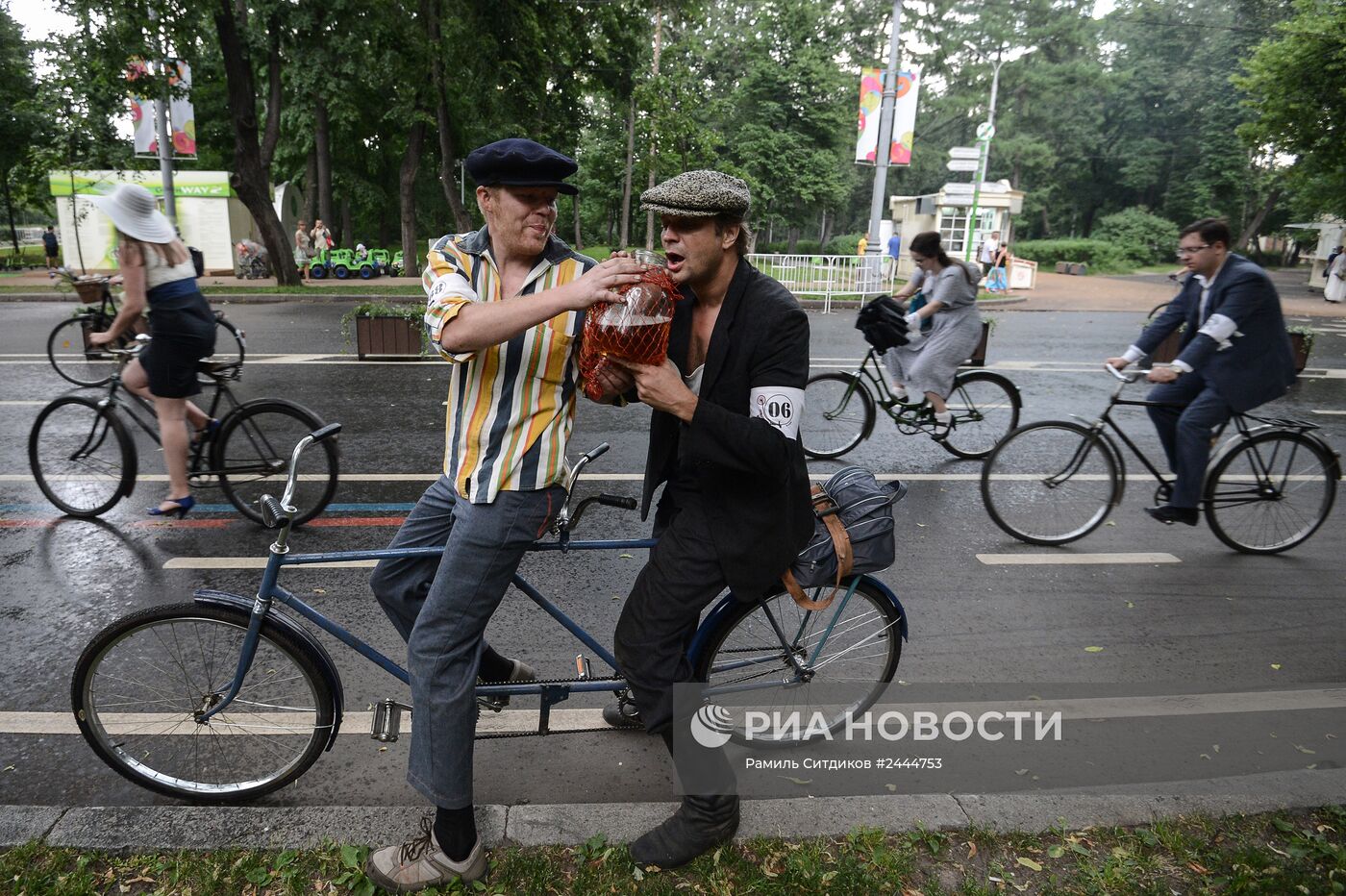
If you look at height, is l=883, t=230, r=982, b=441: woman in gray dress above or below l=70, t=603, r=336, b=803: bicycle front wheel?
above

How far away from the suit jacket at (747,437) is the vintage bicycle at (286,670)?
13.0 inches

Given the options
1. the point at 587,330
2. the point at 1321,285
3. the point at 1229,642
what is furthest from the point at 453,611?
the point at 1321,285

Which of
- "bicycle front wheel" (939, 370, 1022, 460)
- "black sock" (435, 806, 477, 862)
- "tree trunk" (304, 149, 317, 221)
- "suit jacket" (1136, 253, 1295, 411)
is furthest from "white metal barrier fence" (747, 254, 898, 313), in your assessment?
"tree trunk" (304, 149, 317, 221)

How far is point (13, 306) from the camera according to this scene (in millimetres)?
17578

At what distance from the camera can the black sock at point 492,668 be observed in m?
2.96

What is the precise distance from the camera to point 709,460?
221cm

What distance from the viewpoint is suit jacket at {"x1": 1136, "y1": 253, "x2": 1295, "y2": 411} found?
488 cm

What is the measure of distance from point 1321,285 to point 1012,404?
105 feet

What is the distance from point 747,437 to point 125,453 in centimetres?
472

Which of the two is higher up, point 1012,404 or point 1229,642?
point 1012,404

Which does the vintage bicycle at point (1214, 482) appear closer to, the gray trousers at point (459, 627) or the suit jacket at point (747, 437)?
the suit jacket at point (747, 437)

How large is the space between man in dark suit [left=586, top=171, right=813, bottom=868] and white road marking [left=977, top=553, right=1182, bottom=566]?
9.47ft

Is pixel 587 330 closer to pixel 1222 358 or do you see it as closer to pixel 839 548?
pixel 839 548

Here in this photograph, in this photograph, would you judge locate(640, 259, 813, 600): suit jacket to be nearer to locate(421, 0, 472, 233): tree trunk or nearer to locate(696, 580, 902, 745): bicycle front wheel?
locate(696, 580, 902, 745): bicycle front wheel
